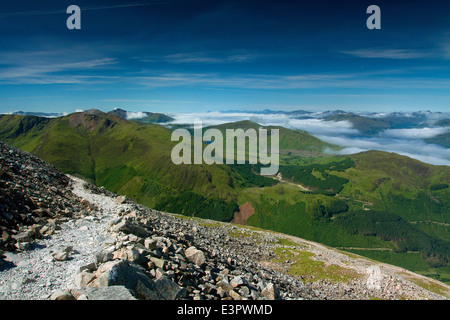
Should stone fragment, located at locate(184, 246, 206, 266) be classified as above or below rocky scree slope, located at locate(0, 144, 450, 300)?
below

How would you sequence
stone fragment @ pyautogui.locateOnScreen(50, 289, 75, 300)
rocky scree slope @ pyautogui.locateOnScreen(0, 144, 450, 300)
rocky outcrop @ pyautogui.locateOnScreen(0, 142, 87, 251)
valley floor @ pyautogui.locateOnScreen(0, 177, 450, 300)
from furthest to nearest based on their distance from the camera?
rocky outcrop @ pyautogui.locateOnScreen(0, 142, 87, 251) < valley floor @ pyautogui.locateOnScreen(0, 177, 450, 300) < rocky scree slope @ pyautogui.locateOnScreen(0, 144, 450, 300) < stone fragment @ pyautogui.locateOnScreen(50, 289, 75, 300)

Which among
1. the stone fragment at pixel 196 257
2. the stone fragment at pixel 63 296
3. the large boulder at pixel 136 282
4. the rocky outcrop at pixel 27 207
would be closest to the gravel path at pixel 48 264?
the rocky outcrop at pixel 27 207

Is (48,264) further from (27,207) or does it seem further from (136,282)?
(27,207)

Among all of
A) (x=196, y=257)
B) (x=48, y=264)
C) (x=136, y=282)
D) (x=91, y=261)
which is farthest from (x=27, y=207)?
(x=196, y=257)

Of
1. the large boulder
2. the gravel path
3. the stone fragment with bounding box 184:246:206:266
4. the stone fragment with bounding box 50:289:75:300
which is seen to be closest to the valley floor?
the gravel path

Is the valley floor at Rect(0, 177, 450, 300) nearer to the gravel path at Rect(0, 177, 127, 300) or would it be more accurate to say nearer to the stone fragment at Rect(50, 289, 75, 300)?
the gravel path at Rect(0, 177, 127, 300)

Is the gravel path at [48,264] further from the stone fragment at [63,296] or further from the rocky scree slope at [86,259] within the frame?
the stone fragment at [63,296]

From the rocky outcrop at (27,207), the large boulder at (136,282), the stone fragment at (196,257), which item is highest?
the rocky outcrop at (27,207)
